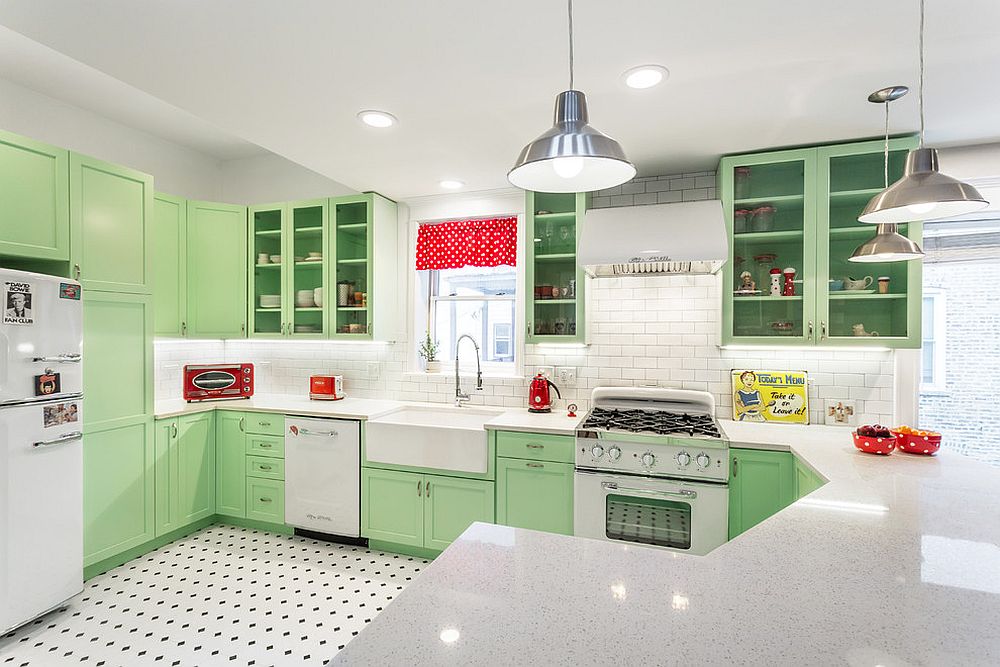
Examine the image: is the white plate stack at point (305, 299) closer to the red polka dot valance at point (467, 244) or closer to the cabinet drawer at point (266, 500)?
the red polka dot valance at point (467, 244)

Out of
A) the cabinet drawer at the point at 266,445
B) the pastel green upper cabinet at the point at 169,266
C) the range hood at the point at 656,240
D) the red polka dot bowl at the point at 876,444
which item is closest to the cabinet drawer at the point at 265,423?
the cabinet drawer at the point at 266,445

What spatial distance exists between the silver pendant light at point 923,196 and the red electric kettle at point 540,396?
2.07 meters

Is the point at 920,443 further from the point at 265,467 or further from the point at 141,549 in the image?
the point at 141,549

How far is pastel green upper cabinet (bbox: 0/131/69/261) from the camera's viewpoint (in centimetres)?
236

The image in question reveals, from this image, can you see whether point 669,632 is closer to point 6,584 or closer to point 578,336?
point 578,336

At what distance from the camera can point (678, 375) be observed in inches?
126

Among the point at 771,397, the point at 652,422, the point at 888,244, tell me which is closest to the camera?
the point at 888,244

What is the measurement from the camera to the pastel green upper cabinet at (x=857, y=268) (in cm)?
261

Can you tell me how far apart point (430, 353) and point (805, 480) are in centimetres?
254

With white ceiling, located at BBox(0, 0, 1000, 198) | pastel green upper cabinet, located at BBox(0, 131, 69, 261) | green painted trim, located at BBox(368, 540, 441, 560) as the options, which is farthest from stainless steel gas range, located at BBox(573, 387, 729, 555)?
pastel green upper cabinet, located at BBox(0, 131, 69, 261)

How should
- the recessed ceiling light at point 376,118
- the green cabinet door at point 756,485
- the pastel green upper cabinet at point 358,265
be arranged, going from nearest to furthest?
the recessed ceiling light at point 376,118
the green cabinet door at point 756,485
the pastel green upper cabinet at point 358,265

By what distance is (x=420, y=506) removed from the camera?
3.09 m

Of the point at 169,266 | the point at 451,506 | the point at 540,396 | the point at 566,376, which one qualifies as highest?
the point at 169,266

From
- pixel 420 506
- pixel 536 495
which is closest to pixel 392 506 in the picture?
pixel 420 506
